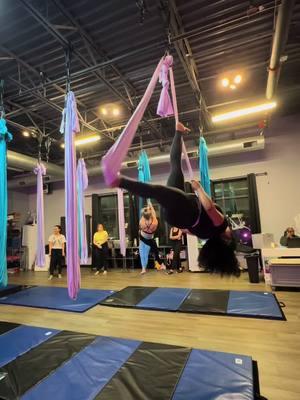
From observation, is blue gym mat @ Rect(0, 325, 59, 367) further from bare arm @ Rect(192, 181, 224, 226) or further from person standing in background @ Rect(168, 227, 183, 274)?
person standing in background @ Rect(168, 227, 183, 274)

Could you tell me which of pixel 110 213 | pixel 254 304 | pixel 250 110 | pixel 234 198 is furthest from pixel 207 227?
pixel 110 213

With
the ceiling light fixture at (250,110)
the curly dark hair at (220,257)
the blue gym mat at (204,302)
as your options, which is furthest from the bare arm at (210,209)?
the ceiling light fixture at (250,110)

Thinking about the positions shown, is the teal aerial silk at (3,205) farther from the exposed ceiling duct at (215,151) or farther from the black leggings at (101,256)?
the black leggings at (101,256)

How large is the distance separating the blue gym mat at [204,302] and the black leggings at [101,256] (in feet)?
9.15

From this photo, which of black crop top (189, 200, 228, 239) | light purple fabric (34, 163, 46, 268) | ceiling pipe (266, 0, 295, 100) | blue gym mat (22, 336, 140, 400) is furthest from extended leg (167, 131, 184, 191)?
light purple fabric (34, 163, 46, 268)

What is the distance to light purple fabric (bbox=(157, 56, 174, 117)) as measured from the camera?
102 inches

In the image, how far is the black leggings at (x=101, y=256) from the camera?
300 inches

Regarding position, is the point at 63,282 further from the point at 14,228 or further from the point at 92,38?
the point at 92,38

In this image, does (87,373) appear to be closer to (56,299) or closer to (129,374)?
(129,374)

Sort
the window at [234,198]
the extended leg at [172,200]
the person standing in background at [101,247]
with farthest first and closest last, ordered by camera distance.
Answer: the person standing in background at [101,247] → the window at [234,198] → the extended leg at [172,200]

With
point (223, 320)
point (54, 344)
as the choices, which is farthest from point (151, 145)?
point (54, 344)

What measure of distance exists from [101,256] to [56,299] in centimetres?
312

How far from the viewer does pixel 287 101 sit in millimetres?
5855

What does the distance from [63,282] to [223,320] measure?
14.1 feet
